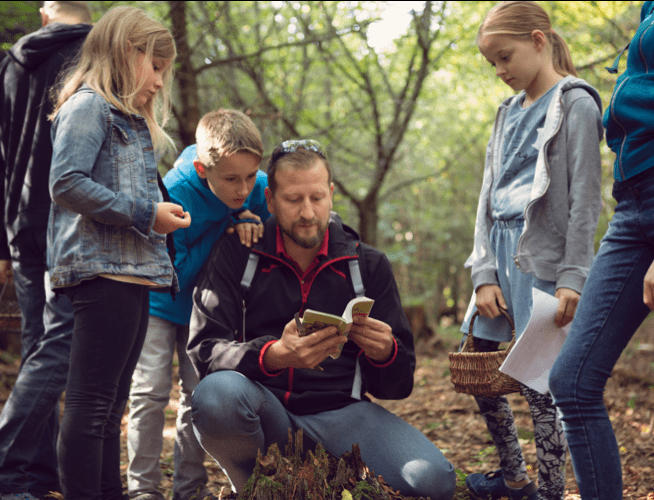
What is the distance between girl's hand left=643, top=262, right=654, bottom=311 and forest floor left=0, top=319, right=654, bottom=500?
1448 millimetres

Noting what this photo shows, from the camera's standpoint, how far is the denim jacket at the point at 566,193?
255cm

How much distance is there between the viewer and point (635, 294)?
6.53 ft

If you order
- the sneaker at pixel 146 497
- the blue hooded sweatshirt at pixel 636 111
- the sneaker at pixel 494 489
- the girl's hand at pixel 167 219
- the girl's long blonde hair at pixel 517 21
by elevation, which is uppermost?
the girl's long blonde hair at pixel 517 21

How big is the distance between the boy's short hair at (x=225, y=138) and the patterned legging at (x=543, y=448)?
177 centimetres

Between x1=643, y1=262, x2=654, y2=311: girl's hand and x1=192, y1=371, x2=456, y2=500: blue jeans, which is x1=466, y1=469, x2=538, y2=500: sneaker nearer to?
x1=192, y1=371, x2=456, y2=500: blue jeans

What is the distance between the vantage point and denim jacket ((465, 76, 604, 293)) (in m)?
2.55

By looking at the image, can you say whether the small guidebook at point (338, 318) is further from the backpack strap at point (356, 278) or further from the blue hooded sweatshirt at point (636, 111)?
the blue hooded sweatshirt at point (636, 111)

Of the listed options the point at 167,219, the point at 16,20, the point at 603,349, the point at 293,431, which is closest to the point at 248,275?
the point at 167,219

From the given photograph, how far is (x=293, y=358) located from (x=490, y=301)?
105cm

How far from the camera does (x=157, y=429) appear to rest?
2.98m

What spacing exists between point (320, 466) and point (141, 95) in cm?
183

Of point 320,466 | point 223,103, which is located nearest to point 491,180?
point 320,466

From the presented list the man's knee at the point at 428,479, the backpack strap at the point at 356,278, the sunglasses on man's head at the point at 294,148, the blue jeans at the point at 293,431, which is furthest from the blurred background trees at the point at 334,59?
the man's knee at the point at 428,479

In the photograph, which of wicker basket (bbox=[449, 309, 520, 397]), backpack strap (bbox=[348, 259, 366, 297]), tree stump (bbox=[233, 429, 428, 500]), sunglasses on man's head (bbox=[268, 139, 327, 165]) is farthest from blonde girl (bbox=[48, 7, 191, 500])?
wicker basket (bbox=[449, 309, 520, 397])
